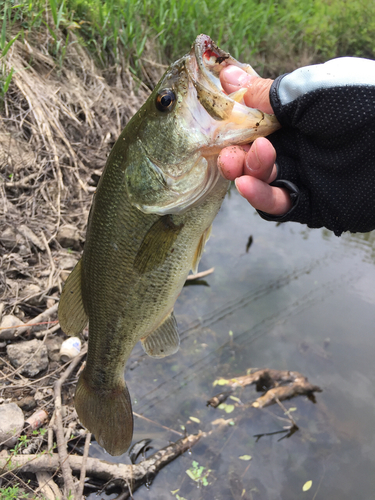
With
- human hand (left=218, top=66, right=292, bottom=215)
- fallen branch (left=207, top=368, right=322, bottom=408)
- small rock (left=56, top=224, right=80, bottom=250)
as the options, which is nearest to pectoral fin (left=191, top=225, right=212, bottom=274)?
human hand (left=218, top=66, right=292, bottom=215)

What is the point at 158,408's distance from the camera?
3.06m

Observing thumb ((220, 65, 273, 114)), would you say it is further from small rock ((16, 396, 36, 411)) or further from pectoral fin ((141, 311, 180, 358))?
small rock ((16, 396, 36, 411))

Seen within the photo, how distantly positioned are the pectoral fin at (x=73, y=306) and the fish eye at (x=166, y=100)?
87 centimetres

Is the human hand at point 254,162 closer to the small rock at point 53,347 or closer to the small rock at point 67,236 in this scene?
the small rock at point 53,347

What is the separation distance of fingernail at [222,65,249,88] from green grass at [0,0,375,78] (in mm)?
3098

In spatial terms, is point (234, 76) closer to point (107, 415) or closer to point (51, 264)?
point (107, 415)

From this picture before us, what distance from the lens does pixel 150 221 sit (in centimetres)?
177

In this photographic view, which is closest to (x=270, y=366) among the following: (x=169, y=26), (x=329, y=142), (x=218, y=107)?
(x=329, y=142)

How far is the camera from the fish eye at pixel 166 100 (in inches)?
63.6

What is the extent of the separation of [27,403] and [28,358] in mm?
315

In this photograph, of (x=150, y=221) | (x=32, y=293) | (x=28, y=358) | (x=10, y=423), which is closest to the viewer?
(x=150, y=221)

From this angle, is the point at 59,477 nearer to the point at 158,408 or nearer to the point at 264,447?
the point at 158,408

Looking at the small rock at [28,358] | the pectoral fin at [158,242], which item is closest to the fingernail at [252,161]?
the pectoral fin at [158,242]

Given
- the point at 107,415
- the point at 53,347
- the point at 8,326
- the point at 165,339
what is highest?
the point at 165,339
